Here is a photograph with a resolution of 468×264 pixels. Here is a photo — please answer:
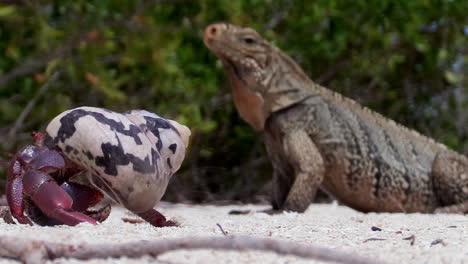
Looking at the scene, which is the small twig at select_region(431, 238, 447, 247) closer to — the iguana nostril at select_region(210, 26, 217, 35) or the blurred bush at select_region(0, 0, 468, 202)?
the iguana nostril at select_region(210, 26, 217, 35)

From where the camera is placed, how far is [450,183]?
479cm

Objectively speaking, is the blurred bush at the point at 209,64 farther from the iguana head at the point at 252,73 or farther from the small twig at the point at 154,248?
the small twig at the point at 154,248

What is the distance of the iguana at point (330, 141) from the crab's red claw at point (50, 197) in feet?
7.41

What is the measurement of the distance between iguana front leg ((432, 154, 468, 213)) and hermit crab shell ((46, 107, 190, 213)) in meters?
2.76

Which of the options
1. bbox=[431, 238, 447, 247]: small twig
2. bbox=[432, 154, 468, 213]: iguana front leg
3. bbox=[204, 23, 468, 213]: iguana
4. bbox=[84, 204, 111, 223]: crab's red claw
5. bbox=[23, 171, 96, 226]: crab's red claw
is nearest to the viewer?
bbox=[431, 238, 447, 247]: small twig

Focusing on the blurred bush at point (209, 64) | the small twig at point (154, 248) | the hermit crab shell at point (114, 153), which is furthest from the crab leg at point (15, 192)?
the blurred bush at point (209, 64)

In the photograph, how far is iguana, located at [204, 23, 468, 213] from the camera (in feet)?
15.1

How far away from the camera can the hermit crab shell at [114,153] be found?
2.43 meters

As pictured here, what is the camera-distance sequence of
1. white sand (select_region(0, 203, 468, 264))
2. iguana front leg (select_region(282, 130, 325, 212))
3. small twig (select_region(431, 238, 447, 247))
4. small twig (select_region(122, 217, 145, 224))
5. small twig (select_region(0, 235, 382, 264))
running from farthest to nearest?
1. iguana front leg (select_region(282, 130, 325, 212))
2. small twig (select_region(122, 217, 145, 224))
3. small twig (select_region(431, 238, 447, 247))
4. white sand (select_region(0, 203, 468, 264))
5. small twig (select_region(0, 235, 382, 264))

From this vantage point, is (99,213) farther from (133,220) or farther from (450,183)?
(450,183)

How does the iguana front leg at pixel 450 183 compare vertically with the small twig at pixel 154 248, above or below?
below

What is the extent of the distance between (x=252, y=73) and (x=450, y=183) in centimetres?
151

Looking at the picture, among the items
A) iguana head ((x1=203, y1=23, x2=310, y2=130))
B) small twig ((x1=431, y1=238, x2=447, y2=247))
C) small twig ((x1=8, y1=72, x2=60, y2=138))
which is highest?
iguana head ((x1=203, y1=23, x2=310, y2=130))

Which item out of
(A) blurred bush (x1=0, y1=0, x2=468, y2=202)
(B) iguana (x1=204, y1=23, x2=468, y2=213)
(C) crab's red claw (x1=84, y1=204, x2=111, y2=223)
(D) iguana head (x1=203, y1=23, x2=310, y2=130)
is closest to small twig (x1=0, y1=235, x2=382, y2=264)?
(C) crab's red claw (x1=84, y1=204, x2=111, y2=223)
